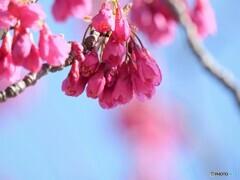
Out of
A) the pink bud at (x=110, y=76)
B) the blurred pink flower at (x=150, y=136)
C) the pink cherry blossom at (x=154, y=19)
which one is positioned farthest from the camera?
the blurred pink flower at (x=150, y=136)

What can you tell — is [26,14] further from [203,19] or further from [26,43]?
[203,19]

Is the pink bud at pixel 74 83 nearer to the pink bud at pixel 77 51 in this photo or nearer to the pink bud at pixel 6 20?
the pink bud at pixel 77 51

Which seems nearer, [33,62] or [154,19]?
[33,62]

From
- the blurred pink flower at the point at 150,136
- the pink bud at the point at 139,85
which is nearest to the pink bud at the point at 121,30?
the pink bud at the point at 139,85

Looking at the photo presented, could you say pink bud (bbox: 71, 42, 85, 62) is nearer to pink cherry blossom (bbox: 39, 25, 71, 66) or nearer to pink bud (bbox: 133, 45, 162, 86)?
pink cherry blossom (bbox: 39, 25, 71, 66)

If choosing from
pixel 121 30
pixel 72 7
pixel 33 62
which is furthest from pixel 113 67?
pixel 33 62

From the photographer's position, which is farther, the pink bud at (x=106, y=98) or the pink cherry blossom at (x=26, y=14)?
the pink bud at (x=106, y=98)
